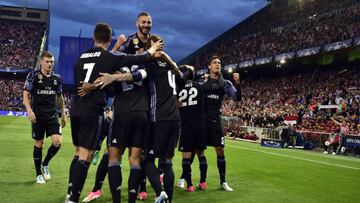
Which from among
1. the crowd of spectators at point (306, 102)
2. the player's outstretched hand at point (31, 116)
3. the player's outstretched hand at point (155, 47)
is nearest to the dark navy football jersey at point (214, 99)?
the player's outstretched hand at point (155, 47)

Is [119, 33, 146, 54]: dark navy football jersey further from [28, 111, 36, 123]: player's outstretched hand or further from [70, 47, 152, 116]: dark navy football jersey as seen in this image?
[28, 111, 36, 123]: player's outstretched hand

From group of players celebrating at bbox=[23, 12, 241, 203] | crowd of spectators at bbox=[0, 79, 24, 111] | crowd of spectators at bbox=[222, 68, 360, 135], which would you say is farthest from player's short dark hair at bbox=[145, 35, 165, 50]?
crowd of spectators at bbox=[0, 79, 24, 111]

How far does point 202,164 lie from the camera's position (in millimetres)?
8570

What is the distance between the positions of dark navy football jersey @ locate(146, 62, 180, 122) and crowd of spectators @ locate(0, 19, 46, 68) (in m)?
62.2

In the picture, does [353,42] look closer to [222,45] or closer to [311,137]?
[311,137]

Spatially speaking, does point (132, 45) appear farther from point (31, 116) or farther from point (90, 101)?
point (31, 116)

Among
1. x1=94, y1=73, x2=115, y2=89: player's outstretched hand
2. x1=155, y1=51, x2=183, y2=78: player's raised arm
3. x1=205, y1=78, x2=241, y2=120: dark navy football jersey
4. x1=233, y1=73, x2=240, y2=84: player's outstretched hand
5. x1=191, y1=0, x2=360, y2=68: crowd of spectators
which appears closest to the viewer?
x1=94, y1=73, x2=115, y2=89: player's outstretched hand

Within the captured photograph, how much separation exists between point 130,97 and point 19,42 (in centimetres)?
6818

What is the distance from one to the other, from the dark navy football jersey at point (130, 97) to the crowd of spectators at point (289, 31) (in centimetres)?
3239

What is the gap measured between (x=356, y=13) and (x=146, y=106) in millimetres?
37680

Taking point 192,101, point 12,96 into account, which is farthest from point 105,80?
point 12,96

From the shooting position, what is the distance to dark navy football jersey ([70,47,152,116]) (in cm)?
544

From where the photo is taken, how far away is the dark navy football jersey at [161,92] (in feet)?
19.4

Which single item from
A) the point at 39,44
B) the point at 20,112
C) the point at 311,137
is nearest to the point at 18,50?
the point at 39,44
